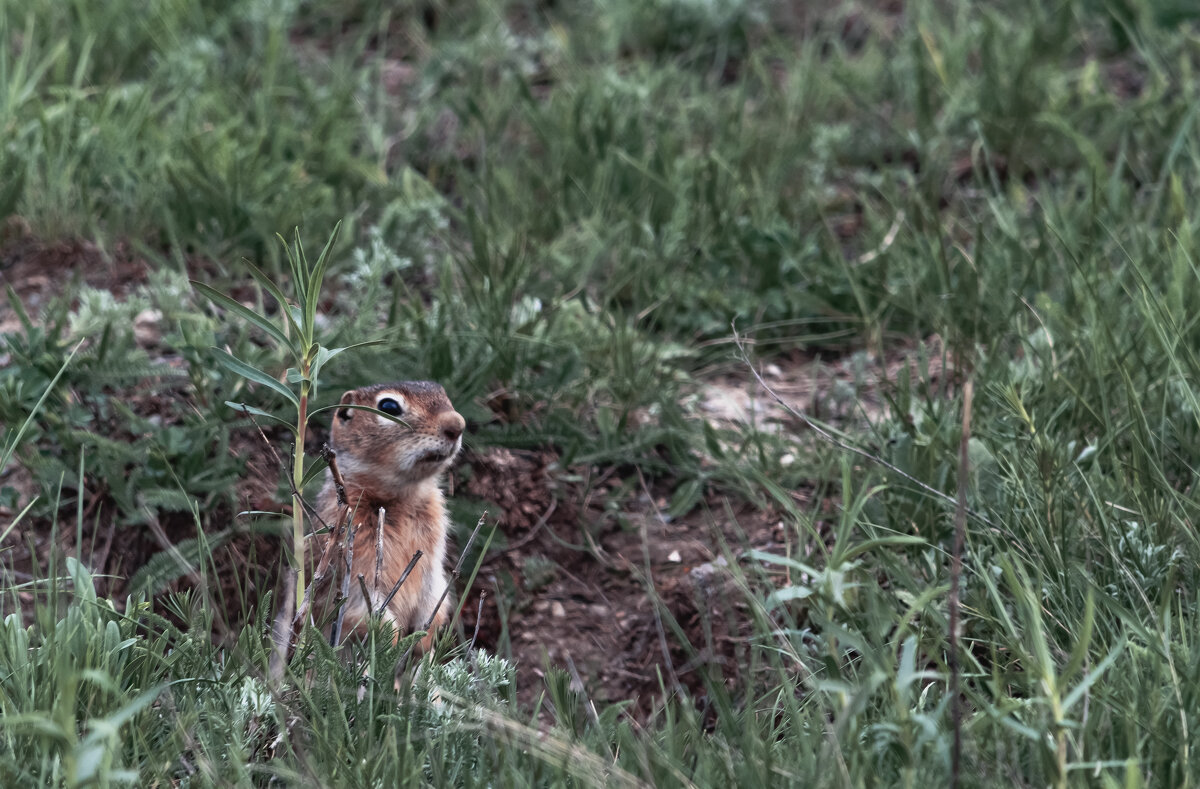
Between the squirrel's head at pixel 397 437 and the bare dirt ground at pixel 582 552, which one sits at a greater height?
the squirrel's head at pixel 397 437

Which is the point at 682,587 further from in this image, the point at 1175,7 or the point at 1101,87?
the point at 1175,7

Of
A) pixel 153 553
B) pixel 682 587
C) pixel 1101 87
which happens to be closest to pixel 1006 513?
pixel 682 587

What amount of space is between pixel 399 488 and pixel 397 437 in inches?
7.1

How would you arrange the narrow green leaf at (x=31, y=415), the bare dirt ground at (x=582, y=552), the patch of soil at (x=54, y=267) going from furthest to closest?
the patch of soil at (x=54, y=267) < the bare dirt ground at (x=582, y=552) < the narrow green leaf at (x=31, y=415)

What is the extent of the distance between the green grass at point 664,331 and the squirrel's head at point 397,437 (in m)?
0.48

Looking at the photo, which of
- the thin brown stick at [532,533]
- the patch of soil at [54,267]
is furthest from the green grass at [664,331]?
the thin brown stick at [532,533]

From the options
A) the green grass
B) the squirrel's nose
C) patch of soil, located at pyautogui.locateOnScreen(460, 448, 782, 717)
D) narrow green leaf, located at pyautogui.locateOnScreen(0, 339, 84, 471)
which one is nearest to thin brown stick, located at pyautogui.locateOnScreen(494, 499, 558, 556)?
patch of soil, located at pyautogui.locateOnScreen(460, 448, 782, 717)

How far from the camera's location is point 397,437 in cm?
351

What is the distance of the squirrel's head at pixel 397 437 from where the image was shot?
3.48m

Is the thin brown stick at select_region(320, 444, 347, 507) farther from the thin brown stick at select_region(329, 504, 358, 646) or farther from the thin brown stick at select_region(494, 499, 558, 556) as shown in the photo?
the thin brown stick at select_region(494, 499, 558, 556)

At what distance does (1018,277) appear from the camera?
4.69 metres

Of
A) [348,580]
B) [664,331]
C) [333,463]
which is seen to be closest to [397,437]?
[333,463]

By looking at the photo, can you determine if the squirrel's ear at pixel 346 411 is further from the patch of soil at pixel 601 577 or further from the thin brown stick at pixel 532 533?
the thin brown stick at pixel 532 533

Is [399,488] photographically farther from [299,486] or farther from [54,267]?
[54,267]
